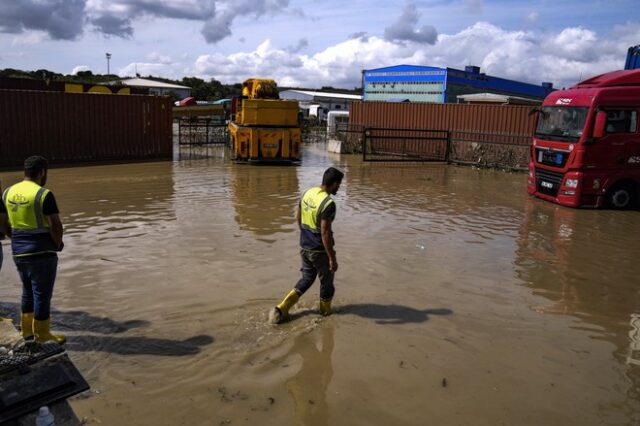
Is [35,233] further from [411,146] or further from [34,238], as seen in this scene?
[411,146]

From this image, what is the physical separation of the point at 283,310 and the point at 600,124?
9.40m

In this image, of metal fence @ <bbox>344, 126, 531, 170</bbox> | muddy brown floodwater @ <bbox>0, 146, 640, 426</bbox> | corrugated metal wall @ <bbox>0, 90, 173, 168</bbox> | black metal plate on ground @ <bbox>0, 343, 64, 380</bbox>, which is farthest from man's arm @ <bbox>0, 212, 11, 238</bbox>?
metal fence @ <bbox>344, 126, 531, 170</bbox>

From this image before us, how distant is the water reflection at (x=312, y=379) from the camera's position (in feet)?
12.5

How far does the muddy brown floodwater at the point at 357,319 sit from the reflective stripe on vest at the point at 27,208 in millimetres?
1144

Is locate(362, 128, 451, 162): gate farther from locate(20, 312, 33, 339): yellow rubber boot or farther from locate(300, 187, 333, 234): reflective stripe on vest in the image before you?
locate(20, 312, 33, 339): yellow rubber boot

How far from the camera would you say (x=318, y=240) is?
527cm

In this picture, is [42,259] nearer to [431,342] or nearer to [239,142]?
[431,342]

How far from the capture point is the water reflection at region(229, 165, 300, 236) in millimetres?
9820

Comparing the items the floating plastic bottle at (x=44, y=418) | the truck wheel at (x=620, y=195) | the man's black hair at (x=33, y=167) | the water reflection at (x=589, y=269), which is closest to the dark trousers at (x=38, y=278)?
Answer: the man's black hair at (x=33, y=167)

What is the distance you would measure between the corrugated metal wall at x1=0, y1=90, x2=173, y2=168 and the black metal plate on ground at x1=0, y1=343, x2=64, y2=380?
16016 mm

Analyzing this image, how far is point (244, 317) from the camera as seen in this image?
18.1 feet

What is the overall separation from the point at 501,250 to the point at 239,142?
12849 millimetres

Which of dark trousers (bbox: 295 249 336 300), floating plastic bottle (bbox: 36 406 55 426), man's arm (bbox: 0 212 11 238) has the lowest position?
floating plastic bottle (bbox: 36 406 55 426)

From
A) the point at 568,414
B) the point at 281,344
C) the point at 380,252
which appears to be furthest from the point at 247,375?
the point at 380,252
